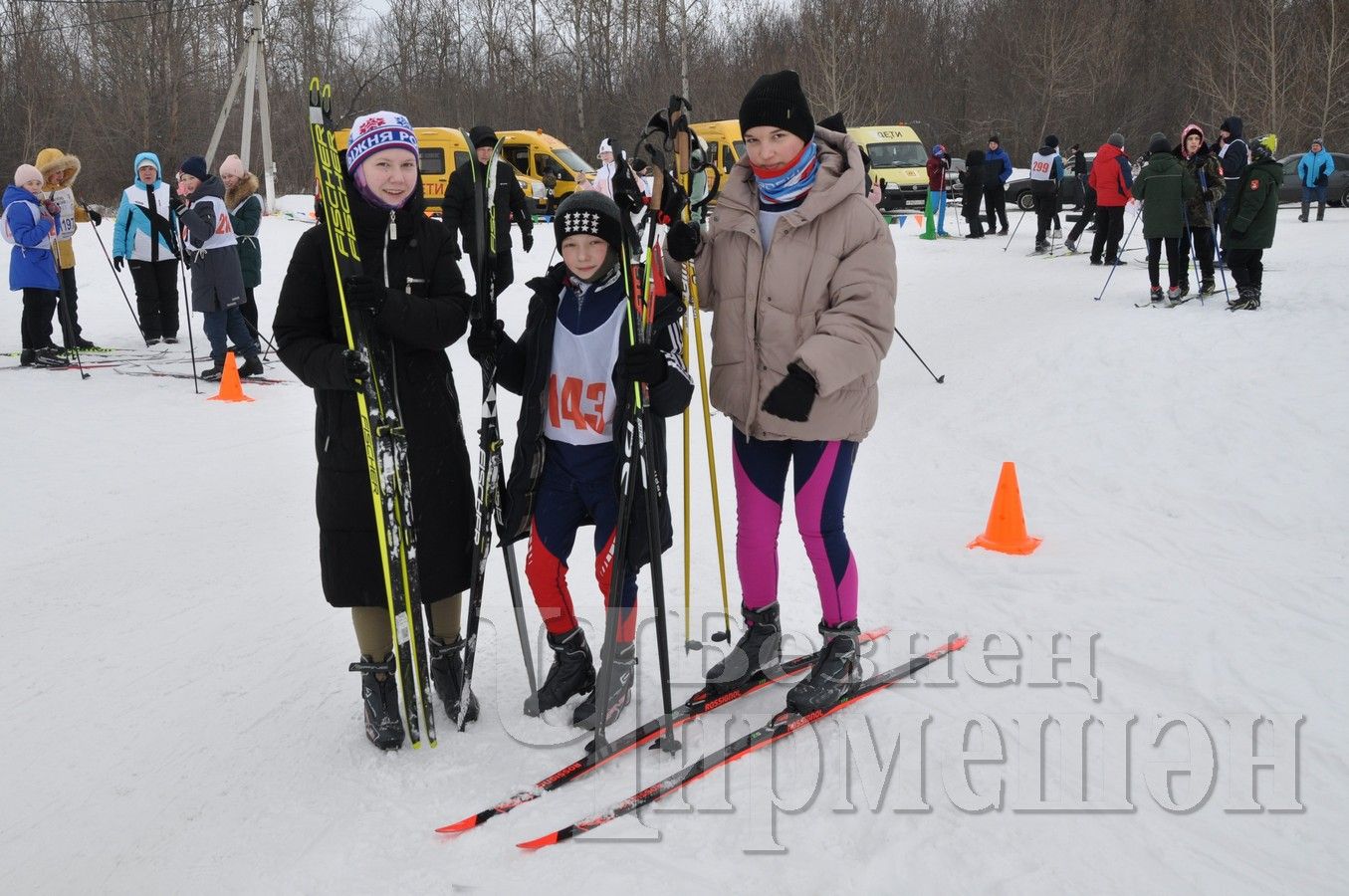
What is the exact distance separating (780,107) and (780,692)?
190cm

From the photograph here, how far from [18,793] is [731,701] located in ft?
6.94

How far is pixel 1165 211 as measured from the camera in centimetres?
964

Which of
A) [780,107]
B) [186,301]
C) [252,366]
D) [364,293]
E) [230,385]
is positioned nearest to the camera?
[364,293]

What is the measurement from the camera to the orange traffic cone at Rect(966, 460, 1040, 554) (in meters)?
4.84

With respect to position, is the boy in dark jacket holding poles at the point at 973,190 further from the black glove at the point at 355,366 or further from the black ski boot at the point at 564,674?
the black glove at the point at 355,366

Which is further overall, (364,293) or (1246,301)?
(1246,301)

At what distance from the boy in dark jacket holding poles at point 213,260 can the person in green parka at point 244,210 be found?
0.25 m

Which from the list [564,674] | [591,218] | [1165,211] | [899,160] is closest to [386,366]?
[591,218]

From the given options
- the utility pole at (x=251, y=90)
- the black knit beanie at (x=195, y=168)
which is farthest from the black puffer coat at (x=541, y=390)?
the utility pole at (x=251, y=90)

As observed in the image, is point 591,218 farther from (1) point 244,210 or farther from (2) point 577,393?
(1) point 244,210

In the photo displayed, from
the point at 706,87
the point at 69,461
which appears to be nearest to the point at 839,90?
the point at 706,87

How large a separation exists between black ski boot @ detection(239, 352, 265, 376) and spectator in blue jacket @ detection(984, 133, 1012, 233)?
12.0m

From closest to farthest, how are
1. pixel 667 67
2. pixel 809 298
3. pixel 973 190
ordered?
pixel 809 298 < pixel 973 190 < pixel 667 67

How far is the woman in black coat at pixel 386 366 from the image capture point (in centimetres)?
274
